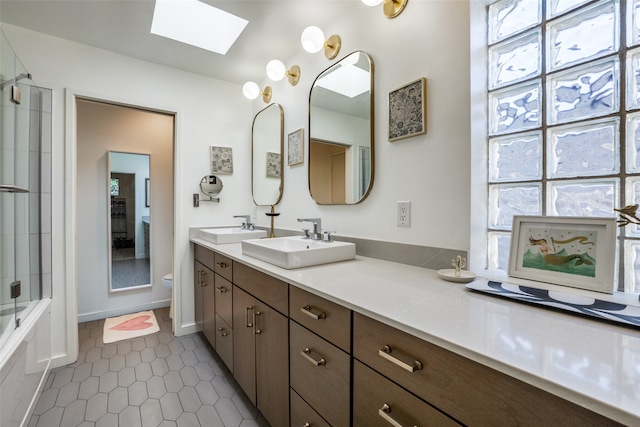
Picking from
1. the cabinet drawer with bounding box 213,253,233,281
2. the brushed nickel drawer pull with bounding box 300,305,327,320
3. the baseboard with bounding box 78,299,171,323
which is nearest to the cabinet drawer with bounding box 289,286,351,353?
the brushed nickel drawer pull with bounding box 300,305,327,320

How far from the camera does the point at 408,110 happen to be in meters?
1.37

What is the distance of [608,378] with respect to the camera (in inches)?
17.7

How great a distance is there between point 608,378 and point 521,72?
3.86 ft

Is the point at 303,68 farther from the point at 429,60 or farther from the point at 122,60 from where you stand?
the point at 122,60

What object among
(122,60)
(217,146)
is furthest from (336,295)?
(122,60)

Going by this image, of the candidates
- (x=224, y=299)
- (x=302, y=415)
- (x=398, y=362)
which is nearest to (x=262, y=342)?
(x=302, y=415)

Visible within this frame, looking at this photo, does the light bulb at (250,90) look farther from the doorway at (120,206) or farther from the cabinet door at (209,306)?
the cabinet door at (209,306)

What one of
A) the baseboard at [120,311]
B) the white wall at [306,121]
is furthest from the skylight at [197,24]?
the baseboard at [120,311]

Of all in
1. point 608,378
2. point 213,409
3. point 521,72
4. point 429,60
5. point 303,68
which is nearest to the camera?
point 608,378

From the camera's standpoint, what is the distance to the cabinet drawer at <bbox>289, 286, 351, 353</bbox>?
34.4 inches

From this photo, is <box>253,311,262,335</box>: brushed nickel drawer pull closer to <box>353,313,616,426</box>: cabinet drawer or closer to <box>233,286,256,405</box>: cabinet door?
<box>233,286,256,405</box>: cabinet door

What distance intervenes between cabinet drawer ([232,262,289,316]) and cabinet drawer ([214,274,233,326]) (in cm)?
14

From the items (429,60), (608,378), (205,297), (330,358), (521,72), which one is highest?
(429,60)

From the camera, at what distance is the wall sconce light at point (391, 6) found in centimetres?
139
